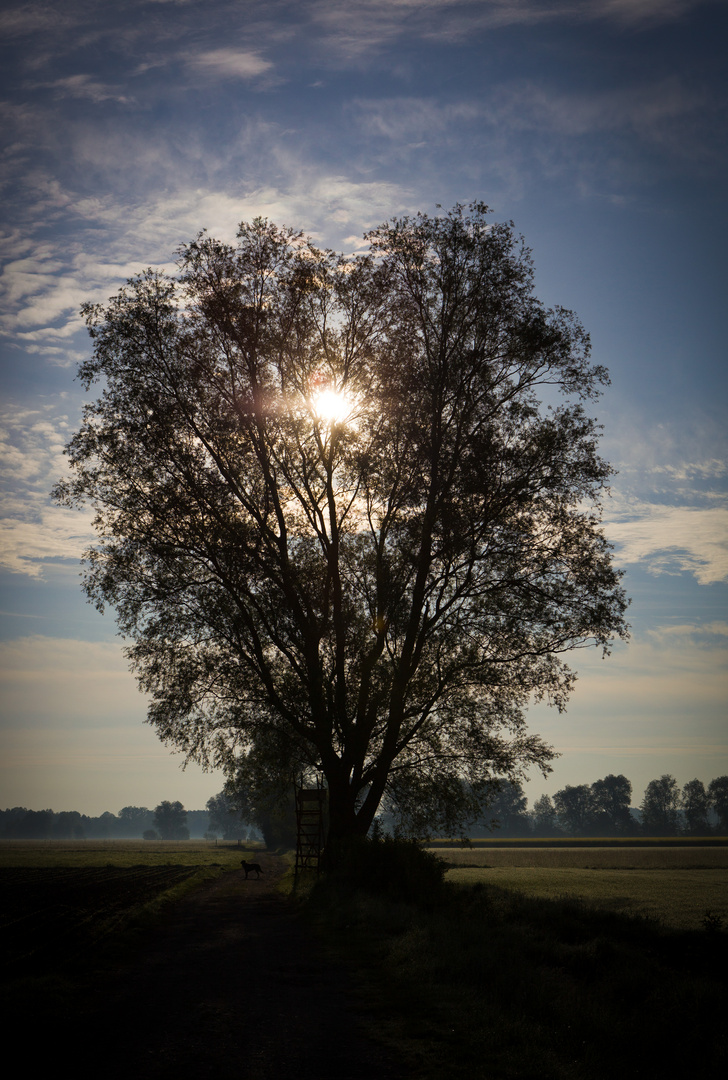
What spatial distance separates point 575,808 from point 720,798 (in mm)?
33856

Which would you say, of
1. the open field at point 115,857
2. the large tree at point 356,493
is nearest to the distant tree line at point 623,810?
the open field at point 115,857

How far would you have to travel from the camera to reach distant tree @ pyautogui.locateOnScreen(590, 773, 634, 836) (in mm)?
166375

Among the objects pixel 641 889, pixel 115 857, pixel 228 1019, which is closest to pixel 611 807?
pixel 115 857

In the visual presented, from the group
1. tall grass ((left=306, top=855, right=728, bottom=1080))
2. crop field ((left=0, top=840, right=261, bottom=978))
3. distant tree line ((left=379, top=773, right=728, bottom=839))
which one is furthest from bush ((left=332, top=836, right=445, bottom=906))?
distant tree line ((left=379, top=773, right=728, bottom=839))

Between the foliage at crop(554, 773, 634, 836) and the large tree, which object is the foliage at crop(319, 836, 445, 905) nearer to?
the large tree

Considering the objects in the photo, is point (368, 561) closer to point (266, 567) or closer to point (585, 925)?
point (266, 567)

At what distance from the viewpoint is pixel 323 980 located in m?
12.2

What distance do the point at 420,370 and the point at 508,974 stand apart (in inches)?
751

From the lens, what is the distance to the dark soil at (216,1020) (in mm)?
7879

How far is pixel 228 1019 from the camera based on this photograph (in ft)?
31.8

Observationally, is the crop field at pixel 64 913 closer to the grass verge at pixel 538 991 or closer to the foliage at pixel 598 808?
the grass verge at pixel 538 991

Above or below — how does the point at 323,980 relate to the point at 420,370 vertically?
below

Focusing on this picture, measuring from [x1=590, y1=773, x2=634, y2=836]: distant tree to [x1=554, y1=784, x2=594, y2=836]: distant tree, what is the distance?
133 cm

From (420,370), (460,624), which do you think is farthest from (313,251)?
(460,624)
